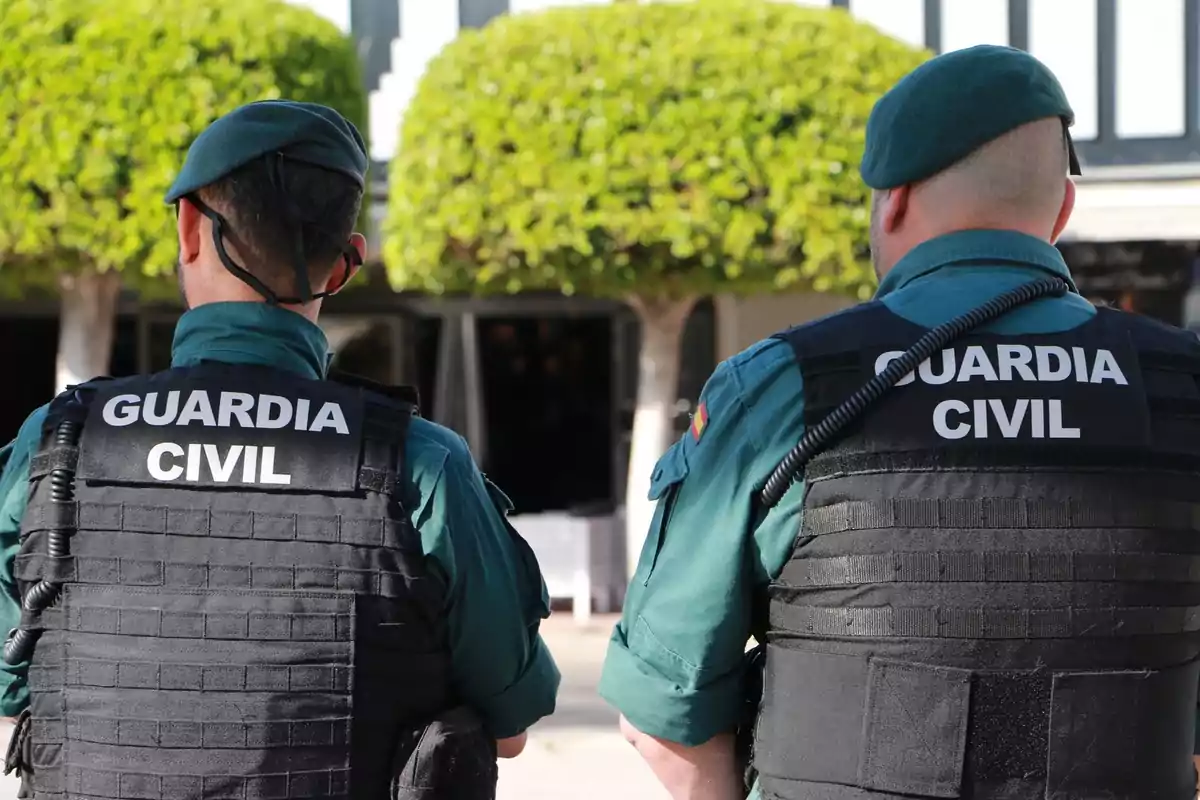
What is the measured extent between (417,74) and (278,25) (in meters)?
2.42

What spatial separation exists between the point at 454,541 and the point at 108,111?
22.4 feet

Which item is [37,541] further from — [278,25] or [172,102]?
[278,25]

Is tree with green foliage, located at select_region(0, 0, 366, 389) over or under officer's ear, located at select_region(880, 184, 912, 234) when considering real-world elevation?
over

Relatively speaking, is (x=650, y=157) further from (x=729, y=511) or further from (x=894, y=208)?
(x=729, y=511)

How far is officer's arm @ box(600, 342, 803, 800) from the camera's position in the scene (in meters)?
1.69

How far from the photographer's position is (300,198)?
196 cm

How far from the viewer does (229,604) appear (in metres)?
1.81

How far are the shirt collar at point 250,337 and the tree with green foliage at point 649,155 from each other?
18.7ft

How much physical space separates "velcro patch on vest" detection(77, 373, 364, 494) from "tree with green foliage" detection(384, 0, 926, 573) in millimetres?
5805

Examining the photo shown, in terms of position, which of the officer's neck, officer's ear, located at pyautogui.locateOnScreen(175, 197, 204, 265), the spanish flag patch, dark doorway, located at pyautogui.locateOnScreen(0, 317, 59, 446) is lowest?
the spanish flag patch

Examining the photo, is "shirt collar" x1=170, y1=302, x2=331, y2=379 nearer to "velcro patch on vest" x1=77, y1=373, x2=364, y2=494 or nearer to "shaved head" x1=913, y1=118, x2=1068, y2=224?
"velcro patch on vest" x1=77, y1=373, x2=364, y2=494

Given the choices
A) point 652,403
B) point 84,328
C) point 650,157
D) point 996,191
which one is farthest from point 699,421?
point 84,328

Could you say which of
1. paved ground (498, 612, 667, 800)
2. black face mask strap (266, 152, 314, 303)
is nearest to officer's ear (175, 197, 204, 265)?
black face mask strap (266, 152, 314, 303)

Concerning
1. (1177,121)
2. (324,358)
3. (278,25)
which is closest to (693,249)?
(278,25)
